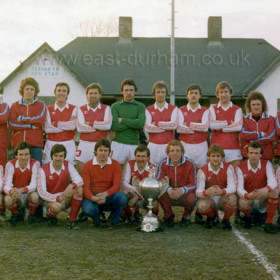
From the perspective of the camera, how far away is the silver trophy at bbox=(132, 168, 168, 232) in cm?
570

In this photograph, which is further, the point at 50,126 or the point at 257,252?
the point at 50,126

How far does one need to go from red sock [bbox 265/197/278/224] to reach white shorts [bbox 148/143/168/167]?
159 centimetres

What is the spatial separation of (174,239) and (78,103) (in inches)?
659

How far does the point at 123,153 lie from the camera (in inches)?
265

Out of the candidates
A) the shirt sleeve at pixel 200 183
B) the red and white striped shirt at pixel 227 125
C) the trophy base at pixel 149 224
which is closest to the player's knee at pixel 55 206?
the trophy base at pixel 149 224

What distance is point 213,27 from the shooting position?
2514cm

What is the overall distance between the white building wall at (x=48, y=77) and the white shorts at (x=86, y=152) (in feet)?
49.2

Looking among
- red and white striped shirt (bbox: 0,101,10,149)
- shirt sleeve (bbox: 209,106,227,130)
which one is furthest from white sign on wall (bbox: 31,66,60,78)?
shirt sleeve (bbox: 209,106,227,130)

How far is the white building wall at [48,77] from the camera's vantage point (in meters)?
21.4

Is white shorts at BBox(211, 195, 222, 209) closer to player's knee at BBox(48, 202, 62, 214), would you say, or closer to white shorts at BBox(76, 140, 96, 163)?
white shorts at BBox(76, 140, 96, 163)

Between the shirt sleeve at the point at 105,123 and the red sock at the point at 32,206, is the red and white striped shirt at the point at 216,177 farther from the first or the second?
the red sock at the point at 32,206

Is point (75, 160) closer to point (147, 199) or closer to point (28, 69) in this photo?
point (147, 199)

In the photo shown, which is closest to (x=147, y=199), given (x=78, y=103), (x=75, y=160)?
(x=75, y=160)

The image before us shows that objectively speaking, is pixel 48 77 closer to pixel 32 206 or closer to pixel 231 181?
pixel 32 206
